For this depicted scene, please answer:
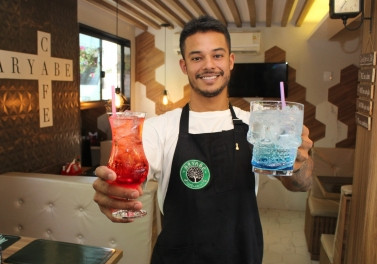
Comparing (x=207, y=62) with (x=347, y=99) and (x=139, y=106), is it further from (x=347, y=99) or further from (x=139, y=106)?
(x=139, y=106)

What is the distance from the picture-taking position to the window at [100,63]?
4.70 m

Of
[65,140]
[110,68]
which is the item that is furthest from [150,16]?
[65,140]

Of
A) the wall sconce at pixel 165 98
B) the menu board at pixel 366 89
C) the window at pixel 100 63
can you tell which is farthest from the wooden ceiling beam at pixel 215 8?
the menu board at pixel 366 89

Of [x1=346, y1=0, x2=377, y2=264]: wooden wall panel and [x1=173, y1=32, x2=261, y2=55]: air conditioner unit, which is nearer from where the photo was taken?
[x1=346, y1=0, x2=377, y2=264]: wooden wall panel

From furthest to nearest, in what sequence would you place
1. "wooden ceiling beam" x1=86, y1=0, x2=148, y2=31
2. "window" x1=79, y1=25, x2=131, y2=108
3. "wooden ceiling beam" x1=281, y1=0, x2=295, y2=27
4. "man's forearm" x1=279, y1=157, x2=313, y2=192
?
"window" x1=79, y1=25, x2=131, y2=108 → "wooden ceiling beam" x1=86, y1=0, x2=148, y2=31 → "wooden ceiling beam" x1=281, y1=0, x2=295, y2=27 → "man's forearm" x1=279, y1=157, x2=313, y2=192

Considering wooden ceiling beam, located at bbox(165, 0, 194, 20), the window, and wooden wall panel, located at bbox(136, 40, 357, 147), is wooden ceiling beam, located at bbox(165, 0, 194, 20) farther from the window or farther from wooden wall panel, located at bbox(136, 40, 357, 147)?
wooden wall panel, located at bbox(136, 40, 357, 147)

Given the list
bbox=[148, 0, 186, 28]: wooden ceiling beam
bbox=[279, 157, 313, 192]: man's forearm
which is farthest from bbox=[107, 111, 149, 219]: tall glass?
bbox=[148, 0, 186, 28]: wooden ceiling beam

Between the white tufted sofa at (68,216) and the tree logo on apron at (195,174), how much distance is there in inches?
39.1

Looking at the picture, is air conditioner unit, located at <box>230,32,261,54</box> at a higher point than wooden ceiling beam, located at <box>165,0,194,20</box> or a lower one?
lower

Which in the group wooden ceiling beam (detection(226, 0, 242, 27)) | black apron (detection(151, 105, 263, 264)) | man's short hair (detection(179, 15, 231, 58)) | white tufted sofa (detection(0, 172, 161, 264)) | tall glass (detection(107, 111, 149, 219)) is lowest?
white tufted sofa (detection(0, 172, 161, 264))

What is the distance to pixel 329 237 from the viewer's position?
3408 millimetres

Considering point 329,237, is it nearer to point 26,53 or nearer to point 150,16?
point 26,53

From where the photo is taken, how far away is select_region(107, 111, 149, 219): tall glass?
1.21 meters

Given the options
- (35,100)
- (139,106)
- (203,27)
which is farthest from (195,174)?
(139,106)
